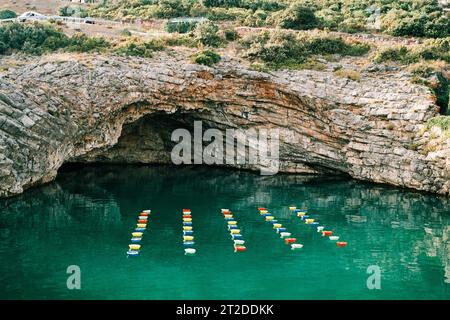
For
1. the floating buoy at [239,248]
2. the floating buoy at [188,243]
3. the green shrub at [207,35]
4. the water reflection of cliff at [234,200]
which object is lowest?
the water reflection of cliff at [234,200]

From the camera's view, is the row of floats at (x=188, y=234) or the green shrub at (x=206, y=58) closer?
the row of floats at (x=188, y=234)

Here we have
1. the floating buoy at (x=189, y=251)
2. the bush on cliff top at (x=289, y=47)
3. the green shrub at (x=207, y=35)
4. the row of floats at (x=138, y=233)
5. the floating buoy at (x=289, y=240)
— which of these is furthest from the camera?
the green shrub at (x=207, y=35)

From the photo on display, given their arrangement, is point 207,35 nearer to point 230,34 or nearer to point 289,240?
point 230,34

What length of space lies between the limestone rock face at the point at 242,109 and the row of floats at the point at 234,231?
12.5 meters

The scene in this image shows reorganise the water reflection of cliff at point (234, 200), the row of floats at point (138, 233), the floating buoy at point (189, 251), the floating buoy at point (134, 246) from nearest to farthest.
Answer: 1. the floating buoy at point (189, 251)
2. the row of floats at point (138, 233)
3. the floating buoy at point (134, 246)
4. the water reflection of cliff at point (234, 200)

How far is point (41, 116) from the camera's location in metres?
36.3

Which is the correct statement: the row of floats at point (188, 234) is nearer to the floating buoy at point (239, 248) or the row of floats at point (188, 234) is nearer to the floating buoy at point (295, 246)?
the floating buoy at point (239, 248)

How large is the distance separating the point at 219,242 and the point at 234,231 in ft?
5.97

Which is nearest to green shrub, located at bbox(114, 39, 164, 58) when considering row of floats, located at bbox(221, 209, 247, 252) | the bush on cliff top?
the bush on cliff top

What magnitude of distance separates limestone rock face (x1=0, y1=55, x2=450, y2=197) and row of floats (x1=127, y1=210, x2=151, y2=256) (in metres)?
9.02

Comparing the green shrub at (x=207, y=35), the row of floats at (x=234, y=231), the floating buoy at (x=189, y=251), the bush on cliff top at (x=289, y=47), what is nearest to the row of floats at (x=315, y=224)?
the row of floats at (x=234, y=231)

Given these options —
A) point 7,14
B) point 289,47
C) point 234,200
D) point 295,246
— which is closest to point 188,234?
point 295,246

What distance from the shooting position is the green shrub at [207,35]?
47.9 metres
